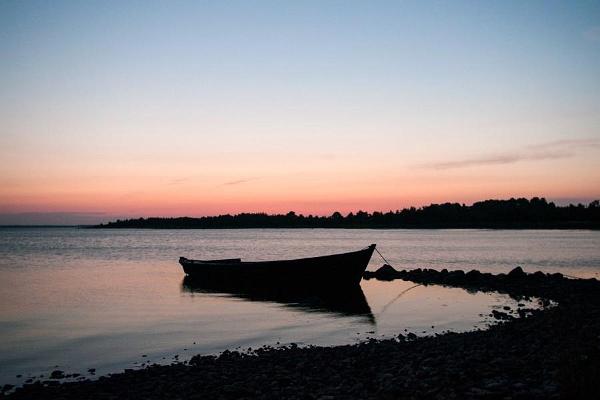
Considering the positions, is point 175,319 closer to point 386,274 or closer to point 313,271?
point 313,271

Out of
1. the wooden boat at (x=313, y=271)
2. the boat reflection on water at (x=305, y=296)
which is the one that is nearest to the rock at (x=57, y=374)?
the boat reflection on water at (x=305, y=296)

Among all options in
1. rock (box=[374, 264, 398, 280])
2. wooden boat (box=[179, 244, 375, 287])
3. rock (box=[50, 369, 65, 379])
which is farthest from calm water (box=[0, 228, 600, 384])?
rock (box=[374, 264, 398, 280])

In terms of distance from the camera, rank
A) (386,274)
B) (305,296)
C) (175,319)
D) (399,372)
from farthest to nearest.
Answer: (386,274) < (305,296) < (175,319) < (399,372)

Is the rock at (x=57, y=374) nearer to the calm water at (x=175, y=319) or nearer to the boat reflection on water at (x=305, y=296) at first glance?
the calm water at (x=175, y=319)

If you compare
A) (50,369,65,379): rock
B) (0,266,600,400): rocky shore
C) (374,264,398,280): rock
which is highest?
(0,266,600,400): rocky shore

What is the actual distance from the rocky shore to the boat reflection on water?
6353 millimetres

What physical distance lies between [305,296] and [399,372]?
1513 cm

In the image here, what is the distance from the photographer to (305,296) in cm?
2444

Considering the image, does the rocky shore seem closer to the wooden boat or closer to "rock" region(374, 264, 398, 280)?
the wooden boat

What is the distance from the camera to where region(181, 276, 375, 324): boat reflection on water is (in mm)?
20891

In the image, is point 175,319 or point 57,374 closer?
point 57,374

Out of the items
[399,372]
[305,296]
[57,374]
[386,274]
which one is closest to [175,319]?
[305,296]

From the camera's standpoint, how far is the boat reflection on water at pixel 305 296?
68.5 ft

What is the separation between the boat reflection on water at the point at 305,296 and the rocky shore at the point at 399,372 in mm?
6353
